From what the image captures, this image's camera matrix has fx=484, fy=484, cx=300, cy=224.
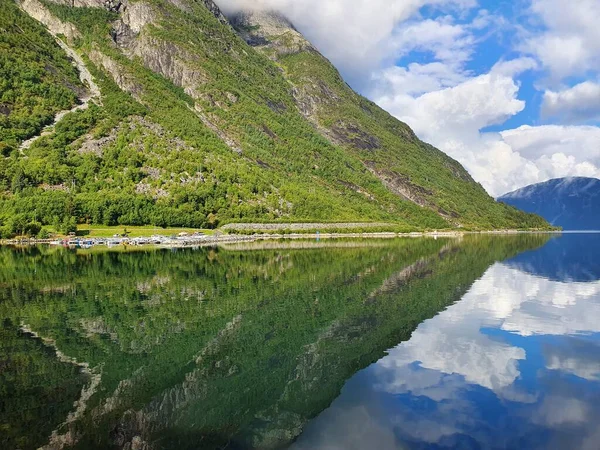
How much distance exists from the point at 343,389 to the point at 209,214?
138m

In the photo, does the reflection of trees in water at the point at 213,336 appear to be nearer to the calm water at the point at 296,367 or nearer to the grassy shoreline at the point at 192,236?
the calm water at the point at 296,367

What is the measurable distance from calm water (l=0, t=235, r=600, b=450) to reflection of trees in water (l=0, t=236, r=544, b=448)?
0.10 metres

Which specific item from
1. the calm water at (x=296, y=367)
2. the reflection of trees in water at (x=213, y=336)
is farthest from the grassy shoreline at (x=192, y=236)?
the calm water at (x=296, y=367)

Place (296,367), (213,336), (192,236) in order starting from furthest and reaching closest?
(192,236)
(213,336)
(296,367)

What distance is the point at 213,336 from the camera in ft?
93.4

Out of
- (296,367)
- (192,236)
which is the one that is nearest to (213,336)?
(296,367)

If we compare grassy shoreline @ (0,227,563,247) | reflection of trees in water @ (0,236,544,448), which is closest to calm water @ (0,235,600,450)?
reflection of trees in water @ (0,236,544,448)

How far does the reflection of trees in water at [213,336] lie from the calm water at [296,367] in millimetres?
100

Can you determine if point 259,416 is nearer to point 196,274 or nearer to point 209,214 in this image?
point 196,274

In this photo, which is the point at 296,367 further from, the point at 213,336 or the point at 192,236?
the point at 192,236

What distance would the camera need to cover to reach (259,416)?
17.8 metres

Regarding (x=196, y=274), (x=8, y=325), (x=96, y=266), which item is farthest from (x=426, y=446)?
(x=96, y=266)

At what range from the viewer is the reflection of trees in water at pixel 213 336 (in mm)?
17312

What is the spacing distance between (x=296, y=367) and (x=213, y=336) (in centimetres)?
729
